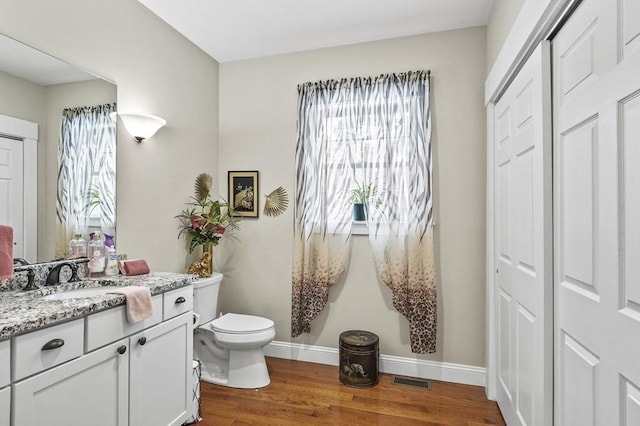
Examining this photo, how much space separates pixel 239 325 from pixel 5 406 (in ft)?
5.11

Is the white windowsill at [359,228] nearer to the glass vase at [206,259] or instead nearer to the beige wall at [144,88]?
the glass vase at [206,259]

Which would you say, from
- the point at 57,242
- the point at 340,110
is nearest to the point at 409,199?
→ the point at 340,110

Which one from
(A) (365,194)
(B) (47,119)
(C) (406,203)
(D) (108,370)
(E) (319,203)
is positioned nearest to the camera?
(D) (108,370)

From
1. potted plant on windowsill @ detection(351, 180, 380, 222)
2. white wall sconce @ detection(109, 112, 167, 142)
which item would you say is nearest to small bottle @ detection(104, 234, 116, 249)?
white wall sconce @ detection(109, 112, 167, 142)

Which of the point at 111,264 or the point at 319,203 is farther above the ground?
the point at 319,203

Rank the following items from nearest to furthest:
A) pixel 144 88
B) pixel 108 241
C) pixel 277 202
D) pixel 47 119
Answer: pixel 47 119 < pixel 108 241 < pixel 144 88 < pixel 277 202

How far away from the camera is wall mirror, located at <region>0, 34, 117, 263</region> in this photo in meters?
1.72

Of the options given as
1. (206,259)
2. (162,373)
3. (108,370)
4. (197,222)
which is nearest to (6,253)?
(108,370)

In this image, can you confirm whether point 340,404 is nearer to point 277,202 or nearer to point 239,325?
point 239,325

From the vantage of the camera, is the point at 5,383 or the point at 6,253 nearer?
the point at 5,383

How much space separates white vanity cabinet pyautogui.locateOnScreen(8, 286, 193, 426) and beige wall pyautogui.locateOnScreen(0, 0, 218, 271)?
78 centimetres

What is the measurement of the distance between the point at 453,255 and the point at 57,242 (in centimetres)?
257

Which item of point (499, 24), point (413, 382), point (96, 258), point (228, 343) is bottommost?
point (413, 382)

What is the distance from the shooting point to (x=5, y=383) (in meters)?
1.13
